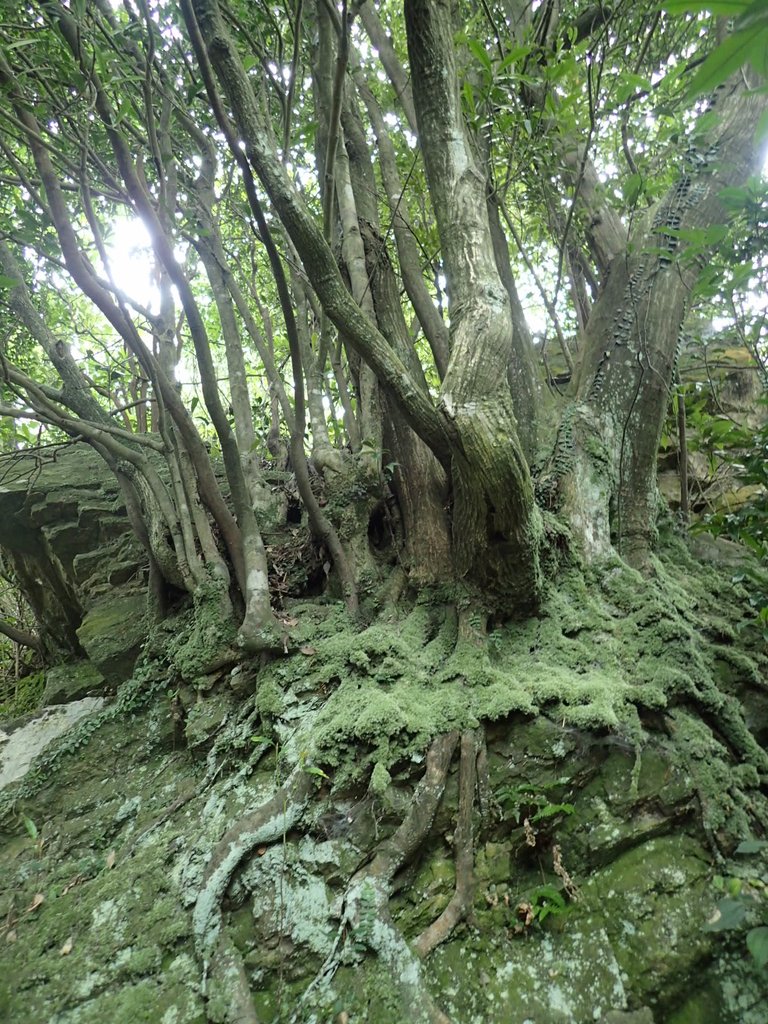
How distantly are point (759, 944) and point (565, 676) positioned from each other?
126 centimetres

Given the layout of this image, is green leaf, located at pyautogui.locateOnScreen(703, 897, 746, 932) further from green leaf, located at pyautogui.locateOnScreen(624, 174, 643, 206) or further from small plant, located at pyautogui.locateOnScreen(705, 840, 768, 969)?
green leaf, located at pyautogui.locateOnScreen(624, 174, 643, 206)

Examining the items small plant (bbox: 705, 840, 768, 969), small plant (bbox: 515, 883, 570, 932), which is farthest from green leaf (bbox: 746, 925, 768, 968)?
small plant (bbox: 515, 883, 570, 932)

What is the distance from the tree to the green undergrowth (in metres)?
0.06

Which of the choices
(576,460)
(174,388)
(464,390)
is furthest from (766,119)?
(174,388)

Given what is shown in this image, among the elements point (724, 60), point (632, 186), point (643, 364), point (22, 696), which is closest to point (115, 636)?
point (22, 696)

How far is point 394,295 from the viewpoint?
433 centimetres

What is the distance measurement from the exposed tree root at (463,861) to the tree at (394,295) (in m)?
0.01

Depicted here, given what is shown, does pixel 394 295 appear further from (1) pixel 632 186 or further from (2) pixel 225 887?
(2) pixel 225 887

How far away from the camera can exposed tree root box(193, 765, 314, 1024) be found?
2014mm

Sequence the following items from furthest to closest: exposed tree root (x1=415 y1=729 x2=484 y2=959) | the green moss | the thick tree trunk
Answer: the green moss, the thick tree trunk, exposed tree root (x1=415 y1=729 x2=484 y2=959)

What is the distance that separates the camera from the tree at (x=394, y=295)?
2701mm

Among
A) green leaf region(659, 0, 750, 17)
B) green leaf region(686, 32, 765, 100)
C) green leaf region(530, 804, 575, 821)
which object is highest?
green leaf region(659, 0, 750, 17)

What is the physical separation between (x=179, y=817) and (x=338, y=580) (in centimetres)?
164

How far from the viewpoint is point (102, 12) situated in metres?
3.35
